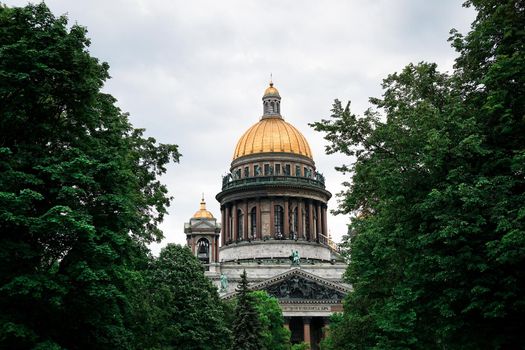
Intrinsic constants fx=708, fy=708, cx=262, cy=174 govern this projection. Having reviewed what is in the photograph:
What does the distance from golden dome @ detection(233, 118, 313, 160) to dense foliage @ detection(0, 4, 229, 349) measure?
68268 mm

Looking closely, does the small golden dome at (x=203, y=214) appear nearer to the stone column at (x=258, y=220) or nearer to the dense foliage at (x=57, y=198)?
the stone column at (x=258, y=220)

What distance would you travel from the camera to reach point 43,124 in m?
20.4

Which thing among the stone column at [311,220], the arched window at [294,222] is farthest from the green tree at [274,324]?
the stone column at [311,220]

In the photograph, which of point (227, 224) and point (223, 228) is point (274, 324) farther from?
point (223, 228)

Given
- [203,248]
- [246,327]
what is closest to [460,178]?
[246,327]

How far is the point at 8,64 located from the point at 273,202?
231 feet

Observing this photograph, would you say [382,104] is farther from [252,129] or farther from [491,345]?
[252,129]

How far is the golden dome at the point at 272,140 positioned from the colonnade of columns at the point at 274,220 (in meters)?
6.58

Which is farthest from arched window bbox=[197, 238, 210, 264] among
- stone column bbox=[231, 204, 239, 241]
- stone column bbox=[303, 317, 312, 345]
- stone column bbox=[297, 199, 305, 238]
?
stone column bbox=[303, 317, 312, 345]

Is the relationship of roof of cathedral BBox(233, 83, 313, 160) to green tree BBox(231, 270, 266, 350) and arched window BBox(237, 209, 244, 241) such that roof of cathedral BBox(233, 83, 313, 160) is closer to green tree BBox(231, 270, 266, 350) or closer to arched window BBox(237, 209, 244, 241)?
arched window BBox(237, 209, 244, 241)

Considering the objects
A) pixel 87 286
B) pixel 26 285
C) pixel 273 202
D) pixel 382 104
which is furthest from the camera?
pixel 273 202

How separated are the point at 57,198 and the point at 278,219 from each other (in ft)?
234

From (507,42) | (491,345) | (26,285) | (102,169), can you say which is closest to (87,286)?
(26,285)

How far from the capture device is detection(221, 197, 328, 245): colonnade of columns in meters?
89.1
